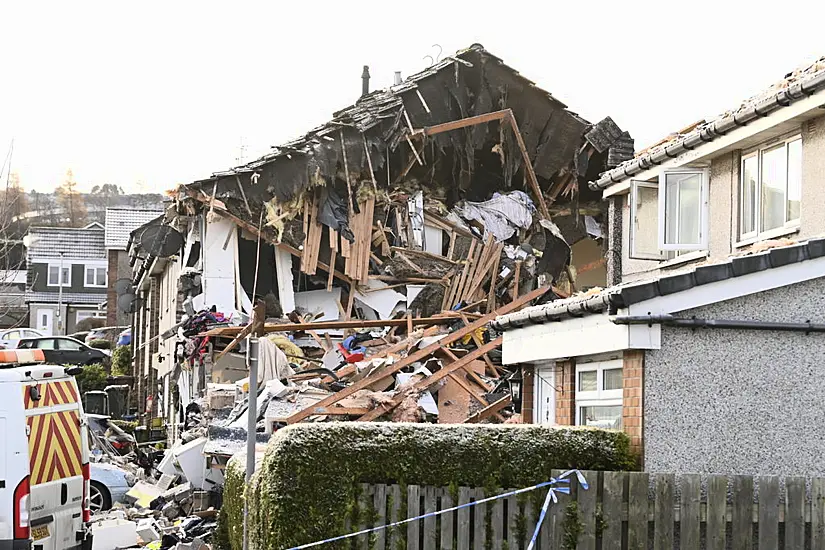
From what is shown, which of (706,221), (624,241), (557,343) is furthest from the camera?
(624,241)

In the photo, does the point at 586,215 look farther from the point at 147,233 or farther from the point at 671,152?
the point at 671,152

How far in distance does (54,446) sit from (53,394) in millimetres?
539

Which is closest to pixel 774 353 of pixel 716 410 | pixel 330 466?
pixel 716 410

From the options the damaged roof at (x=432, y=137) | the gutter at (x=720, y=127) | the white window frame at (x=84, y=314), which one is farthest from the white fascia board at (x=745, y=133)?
the white window frame at (x=84, y=314)

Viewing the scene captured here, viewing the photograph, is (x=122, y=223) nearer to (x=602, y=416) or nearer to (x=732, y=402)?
(x=602, y=416)

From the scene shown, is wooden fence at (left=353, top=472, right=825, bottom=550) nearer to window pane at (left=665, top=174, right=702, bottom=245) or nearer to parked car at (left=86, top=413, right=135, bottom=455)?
window pane at (left=665, top=174, right=702, bottom=245)

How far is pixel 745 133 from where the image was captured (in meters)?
14.8

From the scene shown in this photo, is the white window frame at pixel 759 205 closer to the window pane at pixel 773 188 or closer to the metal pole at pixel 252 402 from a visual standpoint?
the window pane at pixel 773 188

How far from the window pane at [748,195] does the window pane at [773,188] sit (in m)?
0.22

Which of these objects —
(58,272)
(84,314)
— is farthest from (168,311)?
(58,272)

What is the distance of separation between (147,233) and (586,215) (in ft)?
35.3

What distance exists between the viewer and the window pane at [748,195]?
15227 millimetres

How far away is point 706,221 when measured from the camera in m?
16.1

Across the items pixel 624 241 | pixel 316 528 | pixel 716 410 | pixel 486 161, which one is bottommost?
pixel 316 528
